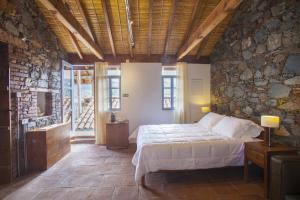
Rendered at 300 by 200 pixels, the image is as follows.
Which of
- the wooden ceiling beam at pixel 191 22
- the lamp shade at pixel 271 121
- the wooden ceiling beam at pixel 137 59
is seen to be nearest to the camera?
the lamp shade at pixel 271 121

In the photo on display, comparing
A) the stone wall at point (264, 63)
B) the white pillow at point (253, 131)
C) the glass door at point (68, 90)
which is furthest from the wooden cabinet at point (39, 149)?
the stone wall at point (264, 63)

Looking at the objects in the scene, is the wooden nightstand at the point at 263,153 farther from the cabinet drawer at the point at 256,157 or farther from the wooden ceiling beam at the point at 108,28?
the wooden ceiling beam at the point at 108,28

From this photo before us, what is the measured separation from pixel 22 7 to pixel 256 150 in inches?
189

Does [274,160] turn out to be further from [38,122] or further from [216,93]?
[38,122]

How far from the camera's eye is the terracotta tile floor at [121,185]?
254 cm

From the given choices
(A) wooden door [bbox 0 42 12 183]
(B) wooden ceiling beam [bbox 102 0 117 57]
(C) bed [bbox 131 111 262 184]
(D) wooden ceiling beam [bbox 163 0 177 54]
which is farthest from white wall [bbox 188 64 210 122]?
(A) wooden door [bbox 0 42 12 183]

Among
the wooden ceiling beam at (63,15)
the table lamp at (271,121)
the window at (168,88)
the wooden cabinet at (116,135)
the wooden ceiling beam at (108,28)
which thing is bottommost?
the wooden cabinet at (116,135)

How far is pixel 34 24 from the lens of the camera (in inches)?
149

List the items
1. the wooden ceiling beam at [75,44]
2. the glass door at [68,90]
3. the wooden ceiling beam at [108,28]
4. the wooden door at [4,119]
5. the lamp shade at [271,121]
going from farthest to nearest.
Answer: the glass door at [68,90], the wooden ceiling beam at [75,44], the wooden ceiling beam at [108,28], the wooden door at [4,119], the lamp shade at [271,121]

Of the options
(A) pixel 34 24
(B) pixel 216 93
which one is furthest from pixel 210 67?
(A) pixel 34 24

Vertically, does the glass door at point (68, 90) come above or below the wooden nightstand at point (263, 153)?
above

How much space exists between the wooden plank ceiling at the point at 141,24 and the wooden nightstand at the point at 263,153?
2795 mm

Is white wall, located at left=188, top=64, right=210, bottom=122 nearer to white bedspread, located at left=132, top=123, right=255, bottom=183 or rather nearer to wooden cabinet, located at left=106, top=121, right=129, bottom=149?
wooden cabinet, located at left=106, top=121, right=129, bottom=149

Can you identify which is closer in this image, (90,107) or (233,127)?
(233,127)
